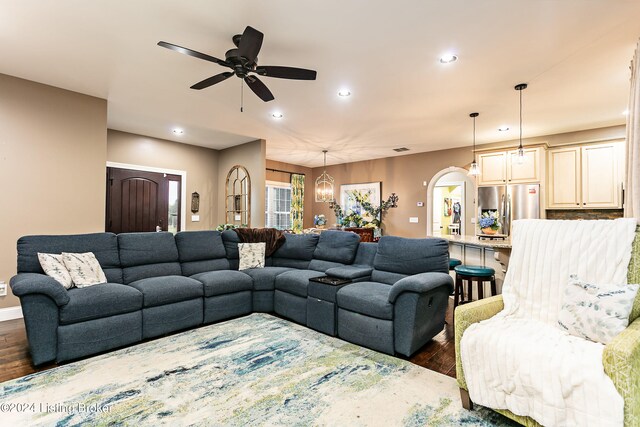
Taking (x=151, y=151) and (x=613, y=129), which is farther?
(x=151, y=151)

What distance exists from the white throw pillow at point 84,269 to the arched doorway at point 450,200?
246 inches

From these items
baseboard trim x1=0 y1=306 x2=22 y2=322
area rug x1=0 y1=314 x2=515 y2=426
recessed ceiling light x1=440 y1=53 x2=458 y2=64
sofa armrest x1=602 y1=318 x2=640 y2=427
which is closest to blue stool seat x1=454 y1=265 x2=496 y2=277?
area rug x1=0 y1=314 x2=515 y2=426

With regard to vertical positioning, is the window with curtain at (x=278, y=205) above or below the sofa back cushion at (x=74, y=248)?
above

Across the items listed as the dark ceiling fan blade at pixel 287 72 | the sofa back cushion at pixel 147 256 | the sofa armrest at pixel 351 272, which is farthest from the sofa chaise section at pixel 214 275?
the dark ceiling fan blade at pixel 287 72

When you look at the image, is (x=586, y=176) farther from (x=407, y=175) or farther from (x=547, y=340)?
(x=547, y=340)

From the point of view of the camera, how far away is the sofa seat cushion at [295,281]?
3600 millimetres

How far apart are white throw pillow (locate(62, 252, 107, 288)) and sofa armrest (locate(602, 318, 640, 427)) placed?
12.8 ft

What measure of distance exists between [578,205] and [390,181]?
12.6 feet

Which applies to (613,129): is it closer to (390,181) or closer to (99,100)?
(390,181)

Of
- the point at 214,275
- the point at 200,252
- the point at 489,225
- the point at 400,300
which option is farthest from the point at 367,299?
the point at 200,252

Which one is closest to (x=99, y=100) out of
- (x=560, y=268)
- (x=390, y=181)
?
(x=560, y=268)

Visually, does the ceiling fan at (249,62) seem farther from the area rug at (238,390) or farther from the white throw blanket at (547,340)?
the area rug at (238,390)

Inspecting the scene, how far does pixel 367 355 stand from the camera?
2.77 m

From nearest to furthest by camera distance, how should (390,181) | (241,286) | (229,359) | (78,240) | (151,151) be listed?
(229,359) < (78,240) < (241,286) < (151,151) < (390,181)
